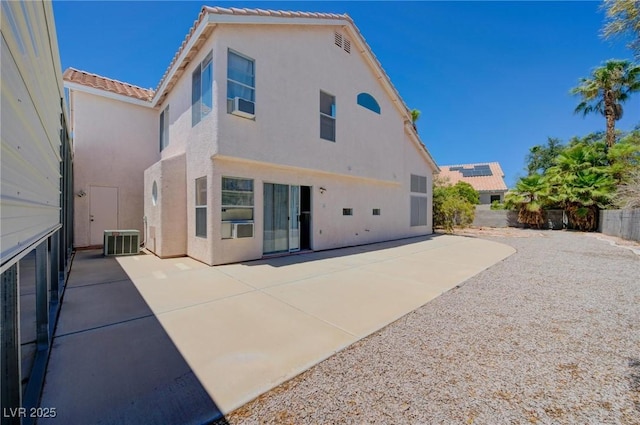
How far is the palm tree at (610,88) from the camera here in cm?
1742

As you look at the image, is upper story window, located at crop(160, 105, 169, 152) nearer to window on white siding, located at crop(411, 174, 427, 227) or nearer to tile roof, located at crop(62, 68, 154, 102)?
tile roof, located at crop(62, 68, 154, 102)

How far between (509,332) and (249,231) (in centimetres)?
651

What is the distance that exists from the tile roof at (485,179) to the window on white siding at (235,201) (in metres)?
26.1

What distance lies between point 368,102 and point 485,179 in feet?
84.1

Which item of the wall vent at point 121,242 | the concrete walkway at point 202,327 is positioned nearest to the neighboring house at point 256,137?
the wall vent at point 121,242

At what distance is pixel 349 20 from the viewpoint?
1045cm

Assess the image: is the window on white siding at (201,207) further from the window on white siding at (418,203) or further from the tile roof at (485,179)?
the tile roof at (485,179)

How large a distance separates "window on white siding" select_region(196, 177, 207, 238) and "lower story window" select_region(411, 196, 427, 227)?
11.7 metres

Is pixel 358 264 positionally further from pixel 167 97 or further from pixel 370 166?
pixel 167 97

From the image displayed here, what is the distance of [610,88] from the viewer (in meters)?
17.9

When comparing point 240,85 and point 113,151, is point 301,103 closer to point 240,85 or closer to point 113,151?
point 240,85

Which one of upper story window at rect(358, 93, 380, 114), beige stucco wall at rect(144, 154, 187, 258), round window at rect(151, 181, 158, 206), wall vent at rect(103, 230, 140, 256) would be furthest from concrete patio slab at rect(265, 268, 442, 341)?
upper story window at rect(358, 93, 380, 114)

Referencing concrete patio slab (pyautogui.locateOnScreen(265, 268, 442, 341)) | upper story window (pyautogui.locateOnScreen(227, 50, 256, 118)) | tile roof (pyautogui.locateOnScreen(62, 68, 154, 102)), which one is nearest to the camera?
concrete patio slab (pyautogui.locateOnScreen(265, 268, 442, 341))

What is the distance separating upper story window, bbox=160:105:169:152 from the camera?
10741mm
